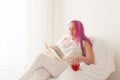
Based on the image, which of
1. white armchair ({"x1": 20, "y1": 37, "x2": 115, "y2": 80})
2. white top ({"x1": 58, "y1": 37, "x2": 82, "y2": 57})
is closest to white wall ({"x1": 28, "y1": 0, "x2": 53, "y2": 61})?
white top ({"x1": 58, "y1": 37, "x2": 82, "y2": 57})

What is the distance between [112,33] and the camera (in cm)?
284

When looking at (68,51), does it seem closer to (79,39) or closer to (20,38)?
(79,39)

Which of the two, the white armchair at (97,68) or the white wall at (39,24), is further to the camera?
the white wall at (39,24)

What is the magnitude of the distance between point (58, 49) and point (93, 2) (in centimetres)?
80

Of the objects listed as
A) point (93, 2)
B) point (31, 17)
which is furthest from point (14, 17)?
point (93, 2)

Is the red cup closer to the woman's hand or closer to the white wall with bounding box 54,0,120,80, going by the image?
the woman's hand

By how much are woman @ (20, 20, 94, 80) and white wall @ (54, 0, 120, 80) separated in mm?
363

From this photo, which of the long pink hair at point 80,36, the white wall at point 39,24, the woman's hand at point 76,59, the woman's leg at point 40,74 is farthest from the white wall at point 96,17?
the woman's leg at point 40,74

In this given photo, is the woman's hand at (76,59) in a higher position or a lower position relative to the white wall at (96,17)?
lower

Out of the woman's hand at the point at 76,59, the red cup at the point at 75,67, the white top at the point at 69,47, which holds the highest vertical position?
the white top at the point at 69,47

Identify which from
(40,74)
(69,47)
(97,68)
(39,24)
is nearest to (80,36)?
(69,47)

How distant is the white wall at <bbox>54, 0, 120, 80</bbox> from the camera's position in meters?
2.81

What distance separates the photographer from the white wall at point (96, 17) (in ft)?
9.23

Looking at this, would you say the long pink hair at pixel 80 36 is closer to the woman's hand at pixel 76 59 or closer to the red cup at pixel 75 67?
the woman's hand at pixel 76 59
